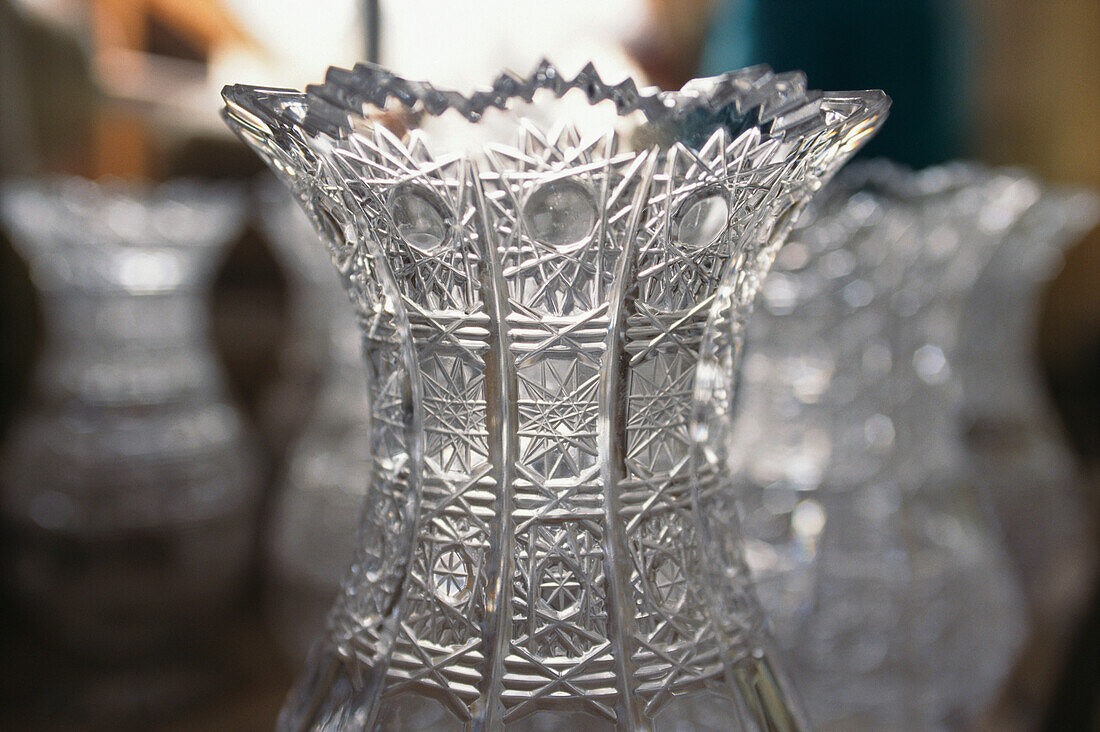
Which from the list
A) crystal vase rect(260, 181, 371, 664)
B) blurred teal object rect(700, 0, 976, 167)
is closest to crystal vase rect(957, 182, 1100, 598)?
blurred teal object rect(700, 0, 976, 167)

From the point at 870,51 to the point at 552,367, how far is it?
63 cm

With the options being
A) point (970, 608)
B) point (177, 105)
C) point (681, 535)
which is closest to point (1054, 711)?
point (970, 608)

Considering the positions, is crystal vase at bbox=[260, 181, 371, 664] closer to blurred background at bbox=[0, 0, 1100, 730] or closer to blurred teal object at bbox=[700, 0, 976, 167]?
blurred background at bbox=[0, 0, 1100, 730]

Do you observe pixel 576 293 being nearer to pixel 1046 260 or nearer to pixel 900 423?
pixel 900 423

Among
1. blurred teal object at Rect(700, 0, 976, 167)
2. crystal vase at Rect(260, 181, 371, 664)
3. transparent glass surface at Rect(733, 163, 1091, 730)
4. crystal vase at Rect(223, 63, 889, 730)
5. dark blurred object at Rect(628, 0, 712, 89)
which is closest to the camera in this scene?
crystal vase at Rect(223, 63, 889, 730)

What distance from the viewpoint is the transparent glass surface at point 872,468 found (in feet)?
1.11

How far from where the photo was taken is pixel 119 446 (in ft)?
1.74

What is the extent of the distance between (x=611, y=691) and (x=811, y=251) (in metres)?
0.20

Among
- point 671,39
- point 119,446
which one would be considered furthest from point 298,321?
point 671,39

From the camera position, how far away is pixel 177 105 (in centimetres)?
82

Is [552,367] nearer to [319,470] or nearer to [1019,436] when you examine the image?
[319,470]

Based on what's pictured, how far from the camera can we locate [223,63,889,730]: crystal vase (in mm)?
165

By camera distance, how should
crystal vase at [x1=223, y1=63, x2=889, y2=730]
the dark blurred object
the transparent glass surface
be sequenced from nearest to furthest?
crystal vase at [x1=223, y1=63, x2=889, y2=730] < the transparent glass surface < the dark blurred object

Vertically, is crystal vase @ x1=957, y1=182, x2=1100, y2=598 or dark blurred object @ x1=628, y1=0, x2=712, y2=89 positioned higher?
dark blurred object @ x1=628, y1=0, x2=712, y2=89
